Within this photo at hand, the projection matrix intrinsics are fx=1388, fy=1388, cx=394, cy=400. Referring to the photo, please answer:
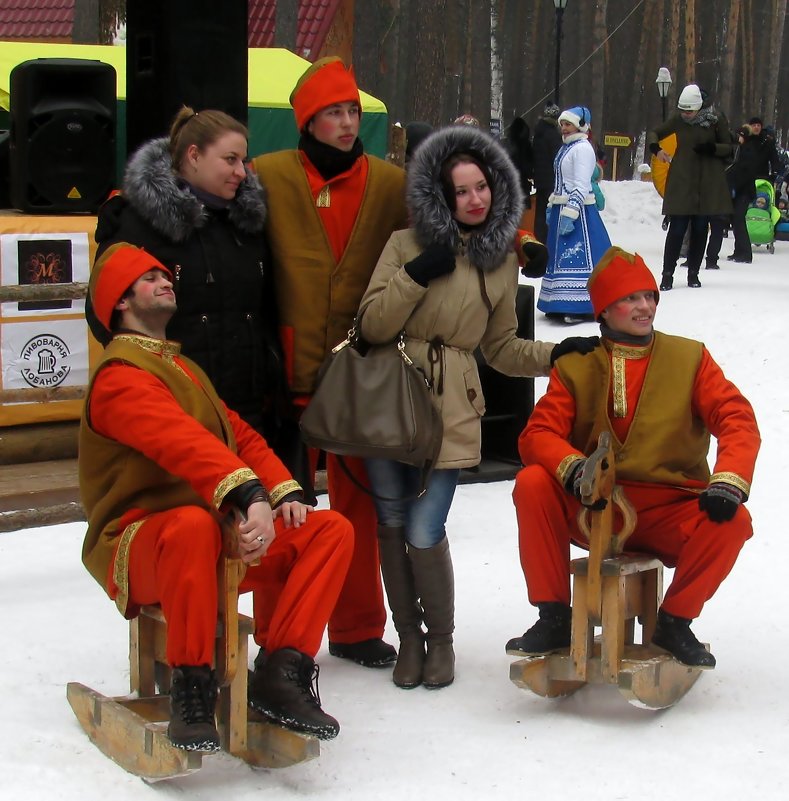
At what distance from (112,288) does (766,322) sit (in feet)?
25.2

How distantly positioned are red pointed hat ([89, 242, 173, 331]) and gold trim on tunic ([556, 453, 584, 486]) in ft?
4.03

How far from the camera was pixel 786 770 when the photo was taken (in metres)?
3.58

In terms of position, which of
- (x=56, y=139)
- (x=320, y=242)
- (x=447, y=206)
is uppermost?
(x=56, y=139)

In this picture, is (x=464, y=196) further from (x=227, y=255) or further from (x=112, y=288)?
(x=112, y=288)

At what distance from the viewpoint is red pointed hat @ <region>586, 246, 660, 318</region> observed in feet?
13.2

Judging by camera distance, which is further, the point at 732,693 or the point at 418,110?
the point at 418,110

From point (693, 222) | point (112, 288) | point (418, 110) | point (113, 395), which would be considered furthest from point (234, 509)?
point (418, 110)

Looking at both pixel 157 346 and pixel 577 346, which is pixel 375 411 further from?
pixel 157 346

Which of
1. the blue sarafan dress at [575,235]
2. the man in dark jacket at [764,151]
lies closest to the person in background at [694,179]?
the blue sarafan dress at [575,235]

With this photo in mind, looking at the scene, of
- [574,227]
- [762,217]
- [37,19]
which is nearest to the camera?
[574,227]

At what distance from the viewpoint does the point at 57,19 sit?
22656 millimetres

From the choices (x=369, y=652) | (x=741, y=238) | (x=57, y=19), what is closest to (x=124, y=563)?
(x=369, y=652)

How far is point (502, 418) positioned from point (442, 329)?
310 cm

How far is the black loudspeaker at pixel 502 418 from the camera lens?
7.02 metres
